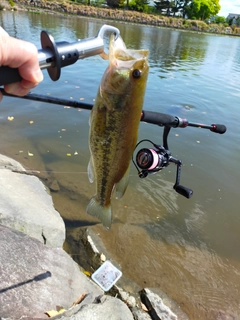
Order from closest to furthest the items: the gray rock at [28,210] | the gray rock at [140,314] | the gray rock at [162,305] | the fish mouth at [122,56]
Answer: the fish mouth at [122,56] → the gray rock at [140,314] → the gray rock at [162,305] → the gray rock at [28,210]

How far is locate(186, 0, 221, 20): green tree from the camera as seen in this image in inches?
3407

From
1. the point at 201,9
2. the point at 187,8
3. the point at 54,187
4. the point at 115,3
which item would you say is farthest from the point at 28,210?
the point at 201,9

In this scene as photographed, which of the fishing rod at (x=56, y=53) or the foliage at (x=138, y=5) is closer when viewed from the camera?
the fishing rod at (x=56, y=53)

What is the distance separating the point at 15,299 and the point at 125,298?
1.43 meters

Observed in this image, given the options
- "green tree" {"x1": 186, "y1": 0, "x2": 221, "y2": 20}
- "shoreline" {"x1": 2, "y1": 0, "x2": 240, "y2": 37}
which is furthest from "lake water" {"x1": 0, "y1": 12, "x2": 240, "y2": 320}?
"green tree" {"x1": 186, "y1": 0, "x2": 221, "y2": 20}

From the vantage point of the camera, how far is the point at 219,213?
5.56 metres

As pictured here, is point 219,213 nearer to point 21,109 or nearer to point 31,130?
point 31,130

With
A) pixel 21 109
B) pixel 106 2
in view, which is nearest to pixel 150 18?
pixel 106 2

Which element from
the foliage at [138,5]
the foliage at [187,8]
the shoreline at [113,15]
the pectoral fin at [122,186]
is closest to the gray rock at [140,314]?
the pectoral fin at [122,186]

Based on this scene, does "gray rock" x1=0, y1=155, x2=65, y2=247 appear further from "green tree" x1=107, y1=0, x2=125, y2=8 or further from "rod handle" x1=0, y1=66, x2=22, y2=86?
"green tree" x1=107, y1=0, x2=125, y2=8

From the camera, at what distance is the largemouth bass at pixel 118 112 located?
1477 millimetres

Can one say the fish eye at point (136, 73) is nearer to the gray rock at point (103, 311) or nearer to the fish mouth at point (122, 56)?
the fish mouth at point (122, 56)

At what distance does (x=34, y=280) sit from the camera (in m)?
2.83

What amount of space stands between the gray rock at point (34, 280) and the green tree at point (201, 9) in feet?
326
